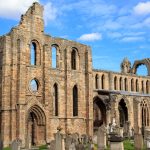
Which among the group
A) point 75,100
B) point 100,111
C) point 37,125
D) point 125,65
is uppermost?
point 125,65

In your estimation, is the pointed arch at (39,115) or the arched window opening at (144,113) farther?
the arched window opening at (144,113)

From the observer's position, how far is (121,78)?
159ft

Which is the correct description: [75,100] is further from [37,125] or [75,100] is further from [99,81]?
[99,81]

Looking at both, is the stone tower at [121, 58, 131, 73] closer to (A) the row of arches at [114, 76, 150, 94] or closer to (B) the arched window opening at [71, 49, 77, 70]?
(A) the row of arches at [114, 76, 150, 94]

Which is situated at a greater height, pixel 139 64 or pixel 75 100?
pixel 139 64

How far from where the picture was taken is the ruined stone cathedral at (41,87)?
102 ft

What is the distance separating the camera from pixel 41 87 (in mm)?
33312

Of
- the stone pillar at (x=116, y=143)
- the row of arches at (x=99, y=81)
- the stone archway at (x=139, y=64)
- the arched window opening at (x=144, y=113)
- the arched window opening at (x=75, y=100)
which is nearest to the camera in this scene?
the stone pillar at (x=116, y=143)

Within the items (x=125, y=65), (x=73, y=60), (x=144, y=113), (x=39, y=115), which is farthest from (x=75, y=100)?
(x=125, y=65)

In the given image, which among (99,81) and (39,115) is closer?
(39,115)

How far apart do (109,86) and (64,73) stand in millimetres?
12336

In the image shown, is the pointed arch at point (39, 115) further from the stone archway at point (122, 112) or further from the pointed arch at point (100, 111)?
the stone archway at point (122, 112)

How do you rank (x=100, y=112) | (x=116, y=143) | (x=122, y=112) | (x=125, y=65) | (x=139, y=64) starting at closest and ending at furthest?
(x=116, y=143) < (x=100, y=112) < (x=122, y=112) < (x=139, y=64) < (x=125, y=65)

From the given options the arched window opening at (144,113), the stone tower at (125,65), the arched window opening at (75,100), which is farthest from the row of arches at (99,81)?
the stone tower at (125,65)
